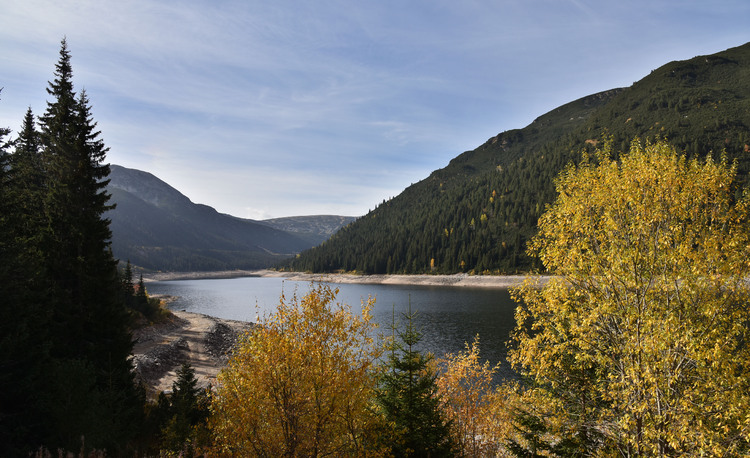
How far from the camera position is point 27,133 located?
35.2 metres

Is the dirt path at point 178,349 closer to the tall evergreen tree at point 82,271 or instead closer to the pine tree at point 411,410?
the tall evergreen tree at point 82,271

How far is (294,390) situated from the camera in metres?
11.5

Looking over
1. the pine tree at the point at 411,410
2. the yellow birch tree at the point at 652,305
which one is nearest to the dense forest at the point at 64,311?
the pine tree at the point at 411,410

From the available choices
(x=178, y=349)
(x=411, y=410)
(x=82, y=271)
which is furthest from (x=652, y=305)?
(x=178, y=349)

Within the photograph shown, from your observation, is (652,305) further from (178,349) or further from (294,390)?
(178,349)

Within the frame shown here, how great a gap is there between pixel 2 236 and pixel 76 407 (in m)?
8.04

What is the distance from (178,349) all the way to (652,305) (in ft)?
154

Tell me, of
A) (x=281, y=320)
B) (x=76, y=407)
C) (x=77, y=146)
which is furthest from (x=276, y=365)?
(x=77, y=146)

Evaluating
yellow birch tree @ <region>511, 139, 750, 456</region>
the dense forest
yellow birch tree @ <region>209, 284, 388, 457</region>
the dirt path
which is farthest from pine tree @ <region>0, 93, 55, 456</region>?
yellow birch tree @ <region>511, 139, 750, 456</region>

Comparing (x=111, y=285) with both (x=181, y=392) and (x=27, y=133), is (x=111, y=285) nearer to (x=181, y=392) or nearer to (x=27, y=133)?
(x=181, y=392)

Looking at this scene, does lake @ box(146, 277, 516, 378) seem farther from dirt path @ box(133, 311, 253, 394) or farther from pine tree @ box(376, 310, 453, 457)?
pine tree @ box(376, 310, 453, 457)

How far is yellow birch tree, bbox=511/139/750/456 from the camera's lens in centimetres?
1027

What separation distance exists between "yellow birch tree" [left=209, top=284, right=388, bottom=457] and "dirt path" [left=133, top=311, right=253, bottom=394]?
51.8 ft

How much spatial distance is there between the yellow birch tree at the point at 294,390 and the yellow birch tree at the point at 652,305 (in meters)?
7.12
